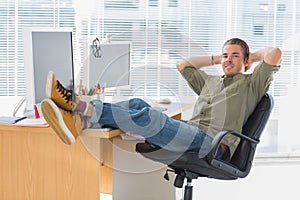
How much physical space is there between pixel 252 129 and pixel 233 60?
434mm

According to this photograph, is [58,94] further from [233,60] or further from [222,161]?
[233,60]

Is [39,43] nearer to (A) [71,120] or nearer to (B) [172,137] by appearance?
(A) [71,120]

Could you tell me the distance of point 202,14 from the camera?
4477 millimetres

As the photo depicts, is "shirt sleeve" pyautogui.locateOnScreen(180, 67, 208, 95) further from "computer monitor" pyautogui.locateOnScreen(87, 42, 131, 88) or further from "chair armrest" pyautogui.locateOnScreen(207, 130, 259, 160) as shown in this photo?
"chair armrest" pyautogui.locateOnScreen(207, 130, 259, 160)

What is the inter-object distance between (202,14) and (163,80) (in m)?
0.57

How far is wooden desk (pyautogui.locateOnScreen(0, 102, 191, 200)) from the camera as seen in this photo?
2.97 meters

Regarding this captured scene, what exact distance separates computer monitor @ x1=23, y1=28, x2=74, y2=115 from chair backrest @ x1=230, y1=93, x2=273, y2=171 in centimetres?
98

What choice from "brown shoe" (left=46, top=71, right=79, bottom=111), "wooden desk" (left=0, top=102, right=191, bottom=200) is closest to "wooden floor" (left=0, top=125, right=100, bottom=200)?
"wooden desk" (left=0, top=102, right=191, bottom=200)

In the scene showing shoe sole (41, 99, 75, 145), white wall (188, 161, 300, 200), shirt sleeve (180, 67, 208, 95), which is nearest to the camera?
shoe sole (41, 99, 75, 145)

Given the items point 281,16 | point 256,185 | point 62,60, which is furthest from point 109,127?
point 281,16

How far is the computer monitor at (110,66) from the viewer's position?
354cm

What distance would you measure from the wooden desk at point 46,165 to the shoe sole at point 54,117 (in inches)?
8.6

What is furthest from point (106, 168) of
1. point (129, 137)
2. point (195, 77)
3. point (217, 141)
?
point (217, 141)

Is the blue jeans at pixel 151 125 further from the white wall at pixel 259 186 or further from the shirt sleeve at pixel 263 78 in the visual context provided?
the white wall at pixel 259 186
